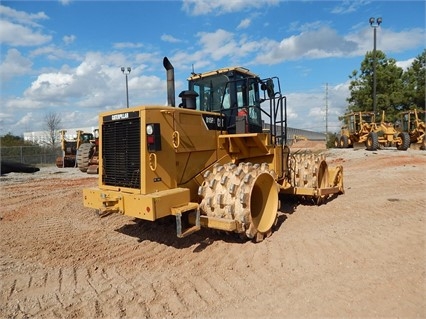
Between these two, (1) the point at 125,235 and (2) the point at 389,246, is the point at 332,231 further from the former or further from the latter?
(1) the point at 125,235

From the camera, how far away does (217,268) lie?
455 cm

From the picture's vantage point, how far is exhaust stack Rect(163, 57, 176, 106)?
20.3 feet

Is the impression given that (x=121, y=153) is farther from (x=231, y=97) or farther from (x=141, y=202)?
(x=231, y=97)

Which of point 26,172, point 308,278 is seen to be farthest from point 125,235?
point 26,172

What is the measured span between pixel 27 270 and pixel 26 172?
18.2 metres

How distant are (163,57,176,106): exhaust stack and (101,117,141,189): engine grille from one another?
3.67 feet

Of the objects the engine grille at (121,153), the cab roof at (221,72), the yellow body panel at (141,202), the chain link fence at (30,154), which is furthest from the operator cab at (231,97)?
the chain link fence at (30,154)

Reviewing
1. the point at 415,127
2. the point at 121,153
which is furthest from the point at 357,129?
the point at 121,153

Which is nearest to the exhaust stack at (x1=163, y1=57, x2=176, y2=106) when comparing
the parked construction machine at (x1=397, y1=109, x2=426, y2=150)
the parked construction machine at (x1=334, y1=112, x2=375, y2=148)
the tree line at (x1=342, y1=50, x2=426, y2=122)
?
the parked construction machine at (x1=334, y1=112, x2=375, y2=148)

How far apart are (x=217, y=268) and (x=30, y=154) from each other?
2943 centimetres

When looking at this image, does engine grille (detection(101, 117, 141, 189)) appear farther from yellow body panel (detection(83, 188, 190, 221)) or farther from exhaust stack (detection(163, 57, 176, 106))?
exhaust stack (detection(163, 57, 176, 106))

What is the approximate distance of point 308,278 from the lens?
413cm

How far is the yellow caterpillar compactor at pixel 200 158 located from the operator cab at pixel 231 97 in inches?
0.8

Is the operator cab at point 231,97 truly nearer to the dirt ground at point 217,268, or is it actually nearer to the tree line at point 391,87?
the dirt ground at point 217,268
